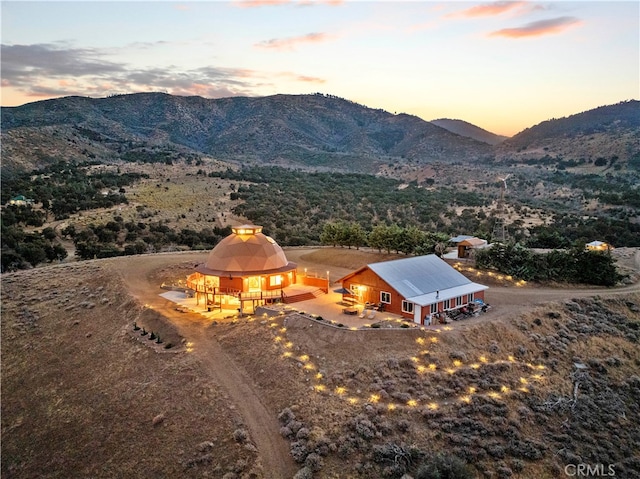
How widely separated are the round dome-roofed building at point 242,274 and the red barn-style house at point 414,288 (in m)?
4.57

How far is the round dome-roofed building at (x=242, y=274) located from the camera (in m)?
30.5

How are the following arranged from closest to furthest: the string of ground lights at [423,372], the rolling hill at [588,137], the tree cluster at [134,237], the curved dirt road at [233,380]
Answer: the curved dirt road at [233,380] < the string of ground lights at [423,372] < the tree cluster at [134,237] < the rolling hill at [588,137]

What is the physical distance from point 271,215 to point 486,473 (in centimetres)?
5067

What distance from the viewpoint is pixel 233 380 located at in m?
22.3

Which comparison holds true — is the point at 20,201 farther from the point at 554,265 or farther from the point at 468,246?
the point at 554,265

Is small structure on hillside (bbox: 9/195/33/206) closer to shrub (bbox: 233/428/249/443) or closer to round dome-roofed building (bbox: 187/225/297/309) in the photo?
round dome-roofed building (bbox: 187/225/297/309)

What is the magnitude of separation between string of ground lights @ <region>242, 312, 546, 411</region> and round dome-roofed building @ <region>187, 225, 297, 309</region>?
4793 mm

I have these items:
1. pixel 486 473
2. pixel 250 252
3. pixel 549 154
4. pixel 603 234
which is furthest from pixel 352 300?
pixel 549 154

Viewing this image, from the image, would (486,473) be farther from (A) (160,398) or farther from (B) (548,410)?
(A) (160,398)

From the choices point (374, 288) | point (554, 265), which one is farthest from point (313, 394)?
point (554, 265)

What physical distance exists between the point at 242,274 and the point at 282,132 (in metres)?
138

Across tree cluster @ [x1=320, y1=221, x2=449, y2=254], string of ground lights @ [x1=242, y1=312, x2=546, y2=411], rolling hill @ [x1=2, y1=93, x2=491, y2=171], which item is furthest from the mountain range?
string of ground lights @ [x1=242, y1=312, x2=546, y2=411]

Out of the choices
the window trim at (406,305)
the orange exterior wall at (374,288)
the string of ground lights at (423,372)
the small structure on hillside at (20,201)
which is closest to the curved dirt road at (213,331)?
the string of ground lights at (423,372)

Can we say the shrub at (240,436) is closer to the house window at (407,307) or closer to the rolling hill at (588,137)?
the house window at (407,307)
